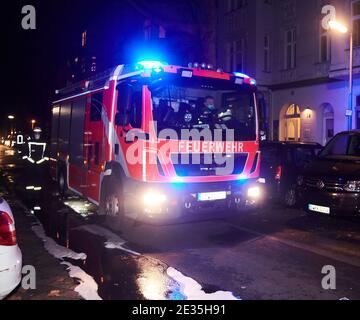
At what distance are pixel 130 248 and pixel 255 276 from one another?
7.27 feet

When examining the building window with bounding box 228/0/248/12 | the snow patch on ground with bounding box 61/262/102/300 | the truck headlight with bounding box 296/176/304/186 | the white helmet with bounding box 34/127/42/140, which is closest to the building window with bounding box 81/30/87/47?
the building window with bounding box 228/0/248/12

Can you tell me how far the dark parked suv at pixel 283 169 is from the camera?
1068 centimetres

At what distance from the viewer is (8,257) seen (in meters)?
4.20

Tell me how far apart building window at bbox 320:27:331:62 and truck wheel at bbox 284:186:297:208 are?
1062cm

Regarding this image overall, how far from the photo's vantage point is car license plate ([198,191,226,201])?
748cm

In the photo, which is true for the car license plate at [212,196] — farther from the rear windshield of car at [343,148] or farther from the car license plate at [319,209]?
the rear windshield of car at [343,148]

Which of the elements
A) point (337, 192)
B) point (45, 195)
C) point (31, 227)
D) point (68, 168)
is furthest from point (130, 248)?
point (45, 195)

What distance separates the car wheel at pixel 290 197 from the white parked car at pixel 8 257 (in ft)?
25.3

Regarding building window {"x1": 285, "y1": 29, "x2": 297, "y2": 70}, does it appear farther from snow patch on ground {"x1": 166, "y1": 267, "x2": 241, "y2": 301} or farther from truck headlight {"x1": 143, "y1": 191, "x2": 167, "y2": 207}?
snow patch on ground {"x1": 166, "y1": 267, "x2": 241, "y2": 301}

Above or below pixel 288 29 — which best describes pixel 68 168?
below

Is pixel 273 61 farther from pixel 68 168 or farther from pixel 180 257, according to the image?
pixel 180 257

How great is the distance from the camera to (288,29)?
21328 mm

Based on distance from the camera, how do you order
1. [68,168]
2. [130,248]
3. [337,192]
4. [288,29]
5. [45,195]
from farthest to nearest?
1. [288,29]
2. [45,195]
3. [68,168]
4. [337,192]
5. [130,248]
